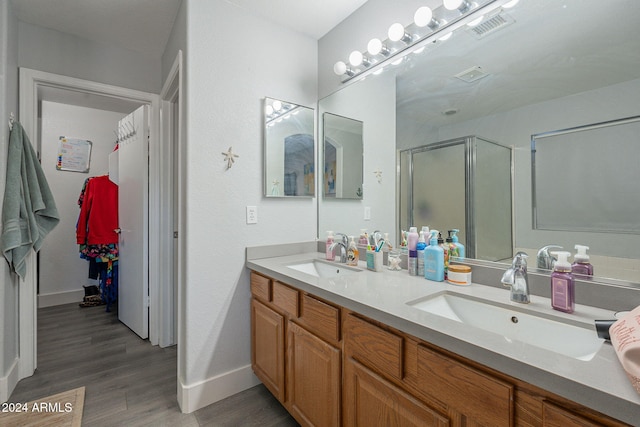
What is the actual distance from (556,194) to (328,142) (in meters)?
1.48

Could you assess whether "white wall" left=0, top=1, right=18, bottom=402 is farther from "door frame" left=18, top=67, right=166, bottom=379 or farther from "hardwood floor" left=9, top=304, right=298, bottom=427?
"hardwood floor" left=9, top=304, right=298, bottom=427

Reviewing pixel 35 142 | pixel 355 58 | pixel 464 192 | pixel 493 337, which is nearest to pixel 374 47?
pixel 355 58

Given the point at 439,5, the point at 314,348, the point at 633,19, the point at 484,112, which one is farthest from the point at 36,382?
the point at 633,19

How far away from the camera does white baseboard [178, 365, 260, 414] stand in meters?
1.71

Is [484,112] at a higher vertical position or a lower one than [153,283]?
higher

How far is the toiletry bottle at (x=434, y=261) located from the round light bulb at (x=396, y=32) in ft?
3.56

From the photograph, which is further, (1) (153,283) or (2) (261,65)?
(1) (153,283)

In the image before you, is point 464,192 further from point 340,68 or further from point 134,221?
point 134,221

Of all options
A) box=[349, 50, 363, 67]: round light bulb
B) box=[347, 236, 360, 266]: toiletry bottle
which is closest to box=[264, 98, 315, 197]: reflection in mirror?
box=[349, 50, 363, 67]: round light bulb

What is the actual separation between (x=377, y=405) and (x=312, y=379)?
0.42 meters

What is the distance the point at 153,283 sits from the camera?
8.25 feet

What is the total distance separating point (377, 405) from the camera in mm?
1015

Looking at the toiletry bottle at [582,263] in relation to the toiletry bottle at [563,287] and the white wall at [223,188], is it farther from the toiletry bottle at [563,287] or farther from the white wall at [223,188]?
the white wall at [223,188]

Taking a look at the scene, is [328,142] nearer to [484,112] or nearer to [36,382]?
[484,112]
